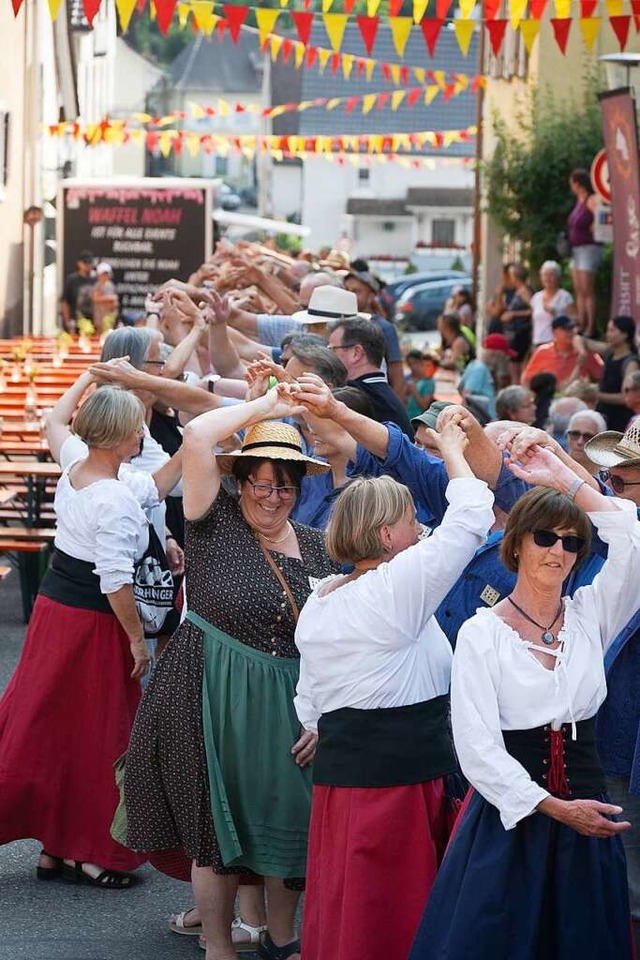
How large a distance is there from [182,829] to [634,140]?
34.1 ft

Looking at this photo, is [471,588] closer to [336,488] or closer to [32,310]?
[336,488]

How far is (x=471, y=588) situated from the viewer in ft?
17.4

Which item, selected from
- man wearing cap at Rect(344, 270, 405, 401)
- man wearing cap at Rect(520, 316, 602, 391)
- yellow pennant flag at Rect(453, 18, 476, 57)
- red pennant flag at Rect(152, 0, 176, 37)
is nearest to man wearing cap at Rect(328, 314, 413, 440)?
red pennant flag at Rect(152, 0, 176, 37)

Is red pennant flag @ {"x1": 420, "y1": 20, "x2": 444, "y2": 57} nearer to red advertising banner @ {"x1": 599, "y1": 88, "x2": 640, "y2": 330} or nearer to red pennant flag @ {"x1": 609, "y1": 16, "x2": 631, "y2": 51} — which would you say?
red pennant flag @ {"x1": 609, "y1": 16, "x2": 631, "y2": 51}

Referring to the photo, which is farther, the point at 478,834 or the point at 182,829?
the point at 182,829

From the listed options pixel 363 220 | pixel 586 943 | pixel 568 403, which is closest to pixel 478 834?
pixel 586 943

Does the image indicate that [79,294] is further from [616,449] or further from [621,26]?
[616,449]

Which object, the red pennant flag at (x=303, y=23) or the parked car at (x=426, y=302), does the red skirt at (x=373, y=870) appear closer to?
the red pennant flag at (x=303, y=23)

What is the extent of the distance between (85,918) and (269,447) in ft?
6.44

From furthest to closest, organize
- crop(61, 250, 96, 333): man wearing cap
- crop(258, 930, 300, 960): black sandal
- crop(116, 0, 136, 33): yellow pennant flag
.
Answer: crop(61, 250, 96, 333): man wearing cap, crop(116, 0, 136, 33): yellow pennant flag, crop(258, 930, 300, 960): black sandal

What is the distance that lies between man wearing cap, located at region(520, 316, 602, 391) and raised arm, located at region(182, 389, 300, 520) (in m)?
9.03

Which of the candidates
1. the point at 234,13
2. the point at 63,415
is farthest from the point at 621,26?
the point at 63,415

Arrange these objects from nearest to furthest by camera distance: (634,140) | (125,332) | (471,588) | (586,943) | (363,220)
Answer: (586,943) < (471,588) < (125,332) < (634,140) < (363,220)

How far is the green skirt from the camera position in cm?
531
